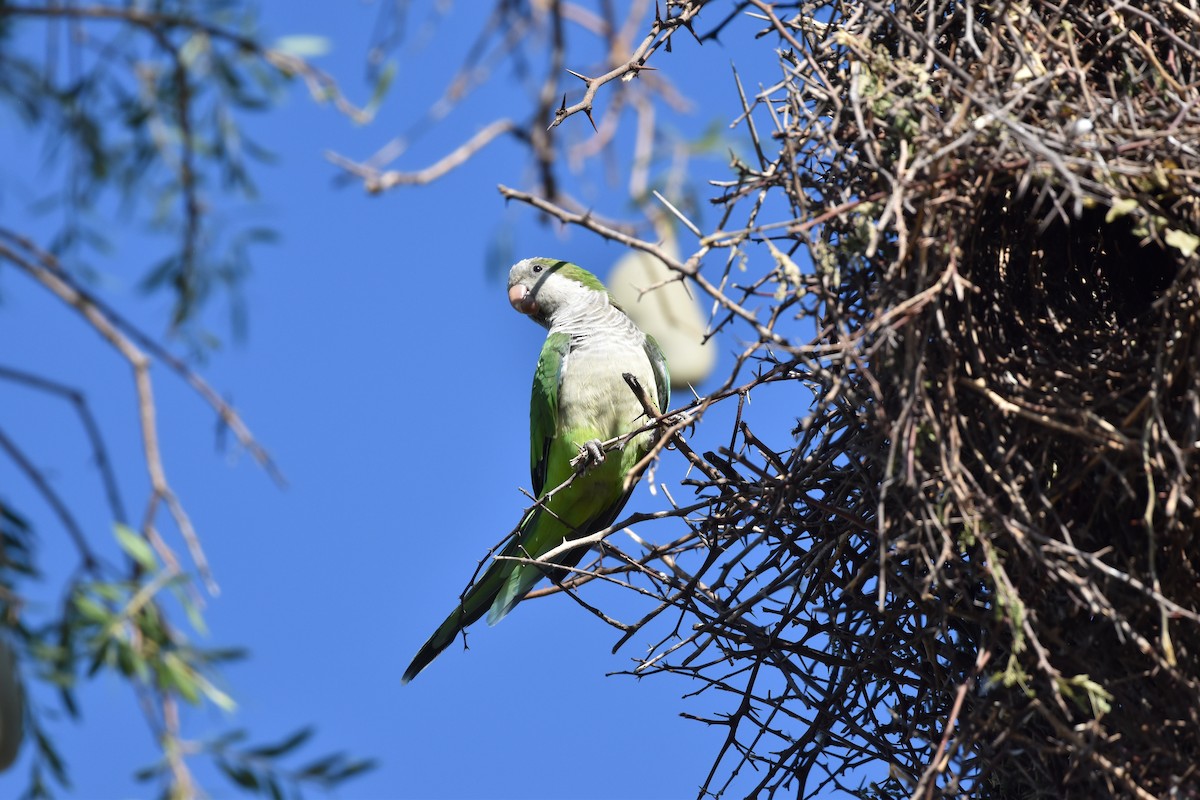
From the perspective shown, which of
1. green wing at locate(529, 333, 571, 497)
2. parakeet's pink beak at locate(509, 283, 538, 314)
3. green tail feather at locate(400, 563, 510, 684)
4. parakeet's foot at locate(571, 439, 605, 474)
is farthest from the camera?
parakeet's pink beak at locate(509, 283, 538, 314)

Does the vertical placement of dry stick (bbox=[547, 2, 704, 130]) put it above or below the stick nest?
above

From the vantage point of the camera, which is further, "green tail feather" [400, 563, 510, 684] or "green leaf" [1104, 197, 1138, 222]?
"green tail feather" [400, 563, 510, 684]

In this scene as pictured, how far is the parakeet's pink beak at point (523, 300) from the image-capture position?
448 centimetres

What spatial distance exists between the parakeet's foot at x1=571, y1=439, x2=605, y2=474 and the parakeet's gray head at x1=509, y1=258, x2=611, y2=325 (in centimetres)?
71

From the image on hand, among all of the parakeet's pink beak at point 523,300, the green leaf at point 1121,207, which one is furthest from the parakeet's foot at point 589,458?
the green leaf at point 1121,207

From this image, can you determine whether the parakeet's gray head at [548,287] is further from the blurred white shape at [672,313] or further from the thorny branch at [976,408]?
the thorny branch at [976,408]

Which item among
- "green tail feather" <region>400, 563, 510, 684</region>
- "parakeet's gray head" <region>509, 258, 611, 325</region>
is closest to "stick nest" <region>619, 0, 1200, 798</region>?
"green tail feather" <region>400, 563, 510, 684</region>

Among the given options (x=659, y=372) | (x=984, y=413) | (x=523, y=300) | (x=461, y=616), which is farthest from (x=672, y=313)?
(x=984, y=413)

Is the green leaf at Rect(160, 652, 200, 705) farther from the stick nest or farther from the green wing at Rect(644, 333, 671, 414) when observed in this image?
the green wing at Rect(644, 333, 671, 414)

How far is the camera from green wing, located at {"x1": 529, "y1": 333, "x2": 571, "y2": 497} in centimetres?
409

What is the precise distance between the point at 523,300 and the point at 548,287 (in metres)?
0.11

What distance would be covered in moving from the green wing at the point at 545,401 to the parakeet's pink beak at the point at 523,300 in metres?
0.27

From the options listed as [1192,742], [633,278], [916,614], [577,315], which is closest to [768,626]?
[916,614]

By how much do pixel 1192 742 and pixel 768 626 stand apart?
0.88 metres
